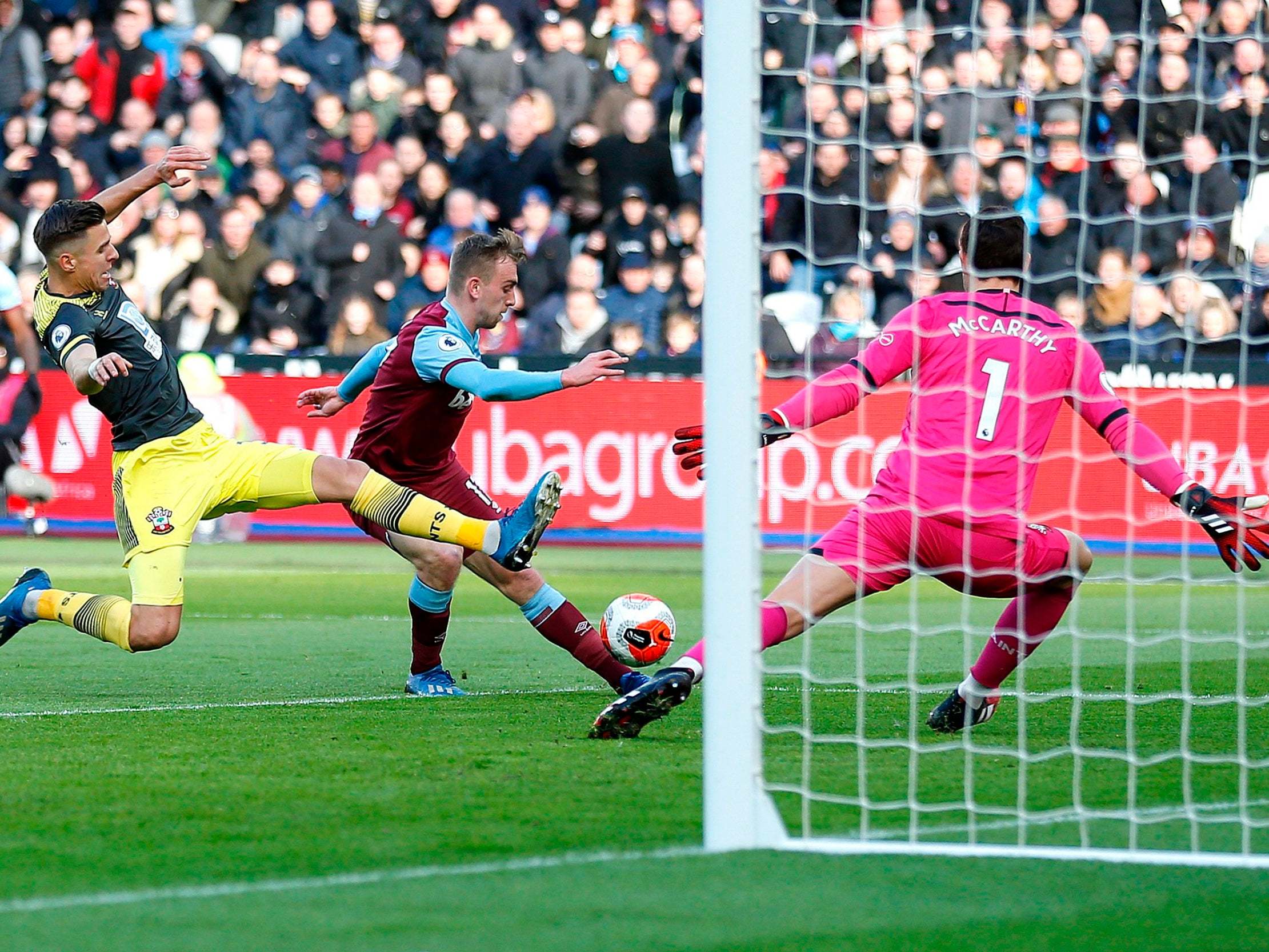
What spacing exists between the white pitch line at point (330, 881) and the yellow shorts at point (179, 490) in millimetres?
2926

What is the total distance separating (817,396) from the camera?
6.11m

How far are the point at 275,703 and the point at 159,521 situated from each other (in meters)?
0.81

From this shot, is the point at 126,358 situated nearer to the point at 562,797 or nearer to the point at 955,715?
the point at 562,797

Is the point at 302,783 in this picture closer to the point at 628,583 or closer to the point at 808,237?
the point at 808,237

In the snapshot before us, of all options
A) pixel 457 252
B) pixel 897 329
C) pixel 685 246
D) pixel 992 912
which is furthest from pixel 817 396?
pixel 685 246

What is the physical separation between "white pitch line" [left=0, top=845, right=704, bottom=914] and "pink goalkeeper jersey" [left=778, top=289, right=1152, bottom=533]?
1955 mm

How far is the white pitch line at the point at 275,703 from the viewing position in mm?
7023

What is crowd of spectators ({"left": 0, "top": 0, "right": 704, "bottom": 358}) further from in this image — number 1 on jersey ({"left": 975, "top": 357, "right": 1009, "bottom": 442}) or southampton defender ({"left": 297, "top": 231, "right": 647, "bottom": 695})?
number 1 on jersey ({"left": 975, "top": 357, "right": 1009, "bottom": 442})

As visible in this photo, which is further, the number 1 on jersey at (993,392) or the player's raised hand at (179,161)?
the player's raised hand at (179,161)

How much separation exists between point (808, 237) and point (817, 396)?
3.80 ft

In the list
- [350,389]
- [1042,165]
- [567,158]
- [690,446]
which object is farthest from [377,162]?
[690,446]

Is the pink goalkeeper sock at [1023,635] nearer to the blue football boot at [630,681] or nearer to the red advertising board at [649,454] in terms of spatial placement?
the blue football boot at [630,681]

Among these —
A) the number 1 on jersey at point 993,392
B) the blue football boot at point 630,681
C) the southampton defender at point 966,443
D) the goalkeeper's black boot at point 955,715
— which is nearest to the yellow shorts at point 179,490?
the blue football boot at point 630,681

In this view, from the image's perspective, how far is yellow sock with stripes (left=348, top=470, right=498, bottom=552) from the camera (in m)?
7.07
